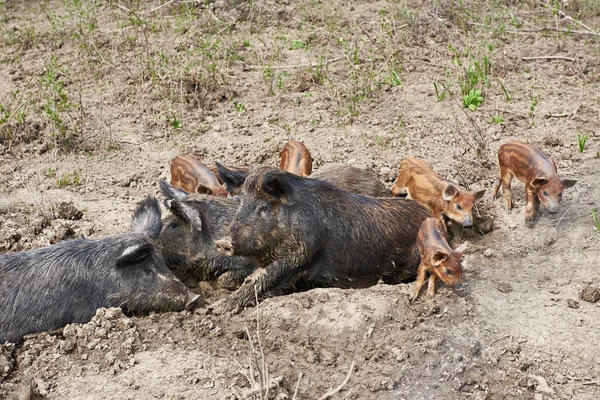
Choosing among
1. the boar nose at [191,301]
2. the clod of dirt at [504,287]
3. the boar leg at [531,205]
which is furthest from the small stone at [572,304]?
the boar nose at [191,301]

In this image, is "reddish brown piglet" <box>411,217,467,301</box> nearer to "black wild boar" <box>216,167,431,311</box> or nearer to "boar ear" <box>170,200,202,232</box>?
"black wild boar" <box>216,167,431,311</box>

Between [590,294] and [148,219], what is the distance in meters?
3.77

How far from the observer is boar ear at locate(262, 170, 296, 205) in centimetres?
661

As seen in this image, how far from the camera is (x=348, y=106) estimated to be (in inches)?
382

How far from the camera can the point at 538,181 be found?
23.7ft

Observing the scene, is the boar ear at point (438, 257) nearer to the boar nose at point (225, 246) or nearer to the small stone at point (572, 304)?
the small stone at point (572, 304)

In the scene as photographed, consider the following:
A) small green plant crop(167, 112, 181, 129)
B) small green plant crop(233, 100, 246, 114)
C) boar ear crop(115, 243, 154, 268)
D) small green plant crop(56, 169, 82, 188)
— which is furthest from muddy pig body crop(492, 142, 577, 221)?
small green plant crop(56, 169, 82, 188)

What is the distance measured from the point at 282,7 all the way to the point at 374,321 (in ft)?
23.9

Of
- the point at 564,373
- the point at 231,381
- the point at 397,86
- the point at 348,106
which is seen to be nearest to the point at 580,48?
the point at 397,86

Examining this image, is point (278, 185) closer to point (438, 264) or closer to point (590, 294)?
point (438, 264)

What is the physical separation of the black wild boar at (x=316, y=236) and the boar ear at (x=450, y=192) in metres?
0.31

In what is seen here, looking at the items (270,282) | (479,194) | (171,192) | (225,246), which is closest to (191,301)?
(225,246)

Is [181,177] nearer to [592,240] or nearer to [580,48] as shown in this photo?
[592,240]

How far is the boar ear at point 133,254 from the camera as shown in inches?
253
